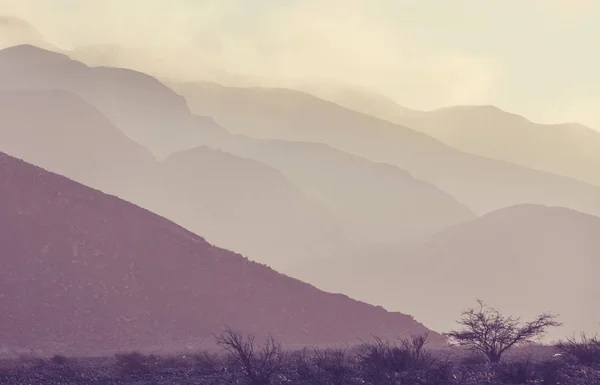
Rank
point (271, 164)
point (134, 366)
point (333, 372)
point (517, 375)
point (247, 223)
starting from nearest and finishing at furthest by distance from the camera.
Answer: point (517, 375), point (333, 372), point (134, 366), point (247, 223), point (271, 164)

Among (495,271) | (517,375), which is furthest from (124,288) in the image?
(495,271)

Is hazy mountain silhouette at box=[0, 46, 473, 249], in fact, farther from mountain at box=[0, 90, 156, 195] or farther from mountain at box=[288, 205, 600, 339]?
mountain at box=[288, 205, 600, 339]

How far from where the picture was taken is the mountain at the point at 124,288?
147 ft

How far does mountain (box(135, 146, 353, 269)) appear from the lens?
14025 centimetres

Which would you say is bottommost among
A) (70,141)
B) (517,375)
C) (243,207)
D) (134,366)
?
(134,366)

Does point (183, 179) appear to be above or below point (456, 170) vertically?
below

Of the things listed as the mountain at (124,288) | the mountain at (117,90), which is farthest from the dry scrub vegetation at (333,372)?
the mountain at (117,90)

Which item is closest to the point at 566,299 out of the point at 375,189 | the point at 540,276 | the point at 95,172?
the point at 540,276

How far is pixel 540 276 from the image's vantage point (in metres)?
114

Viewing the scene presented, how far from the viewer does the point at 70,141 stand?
507 ft

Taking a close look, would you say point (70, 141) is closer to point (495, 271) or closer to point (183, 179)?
point (183, 179)

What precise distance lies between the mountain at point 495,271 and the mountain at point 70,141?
47.4m

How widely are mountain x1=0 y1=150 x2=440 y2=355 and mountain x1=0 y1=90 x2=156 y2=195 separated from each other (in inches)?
3671

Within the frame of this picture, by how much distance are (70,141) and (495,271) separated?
87758 millimetres
